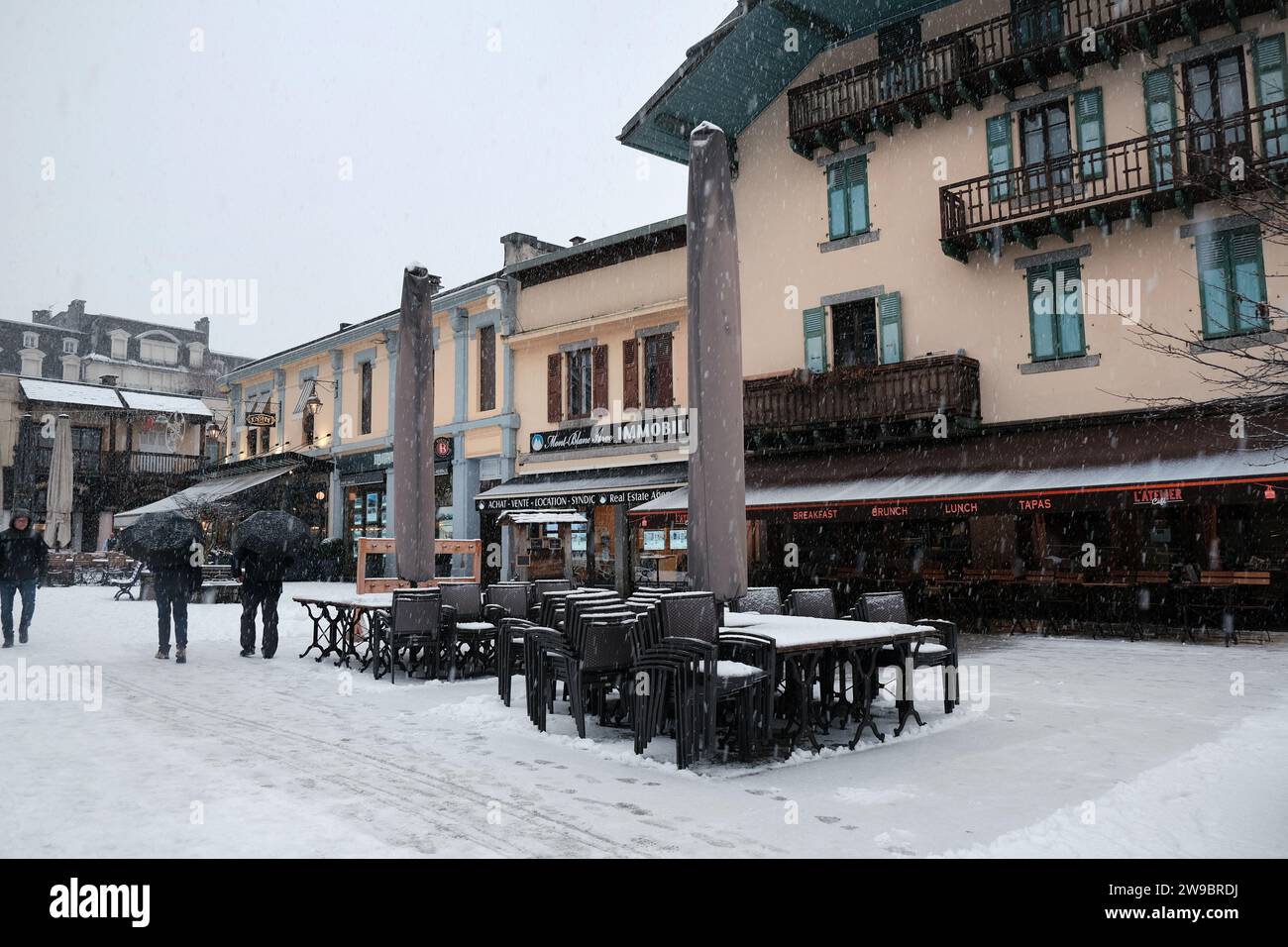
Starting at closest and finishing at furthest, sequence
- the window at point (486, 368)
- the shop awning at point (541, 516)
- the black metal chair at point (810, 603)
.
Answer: the black metal chair at point (810, 603)
the shop awning at point (541, 516)
the window at point (486, 368)

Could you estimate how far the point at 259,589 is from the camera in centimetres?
1093

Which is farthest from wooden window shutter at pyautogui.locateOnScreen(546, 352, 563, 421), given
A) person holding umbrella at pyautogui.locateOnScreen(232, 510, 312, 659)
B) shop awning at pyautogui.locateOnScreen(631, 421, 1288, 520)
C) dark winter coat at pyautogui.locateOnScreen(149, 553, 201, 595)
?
dark winter coat at pyautogui.locateOnScreen(149, 553, 201, 595)

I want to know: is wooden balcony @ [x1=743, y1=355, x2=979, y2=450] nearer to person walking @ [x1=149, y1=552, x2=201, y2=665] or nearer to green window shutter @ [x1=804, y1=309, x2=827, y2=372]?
green window shutter @ [x1=804, y1=309, x2=827, y2=372]

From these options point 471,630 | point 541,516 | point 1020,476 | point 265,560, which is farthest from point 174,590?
point 1020,476

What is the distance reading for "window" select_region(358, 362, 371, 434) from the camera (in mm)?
27516

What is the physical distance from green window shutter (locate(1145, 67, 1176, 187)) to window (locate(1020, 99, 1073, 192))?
1159mm

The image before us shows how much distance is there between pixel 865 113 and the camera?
52.9 ft

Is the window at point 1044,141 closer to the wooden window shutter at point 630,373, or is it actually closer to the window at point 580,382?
the wooden window shutter at point 630,373

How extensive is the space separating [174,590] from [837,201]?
13.0m

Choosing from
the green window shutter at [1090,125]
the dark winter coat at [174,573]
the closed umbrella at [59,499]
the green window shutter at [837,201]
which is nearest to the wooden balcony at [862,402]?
the green window shutter at [837,201]

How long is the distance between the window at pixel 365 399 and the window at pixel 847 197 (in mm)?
15997

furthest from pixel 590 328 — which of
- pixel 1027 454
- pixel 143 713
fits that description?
pixel 143 713

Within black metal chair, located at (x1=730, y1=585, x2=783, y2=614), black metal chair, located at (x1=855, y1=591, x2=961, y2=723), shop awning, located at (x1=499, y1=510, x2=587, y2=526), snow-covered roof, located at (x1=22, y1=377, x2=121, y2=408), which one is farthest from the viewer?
snow-covered roof, located at (x1=22, y1=377, x2=121, y2=408)

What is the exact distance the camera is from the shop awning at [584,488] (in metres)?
17.6
